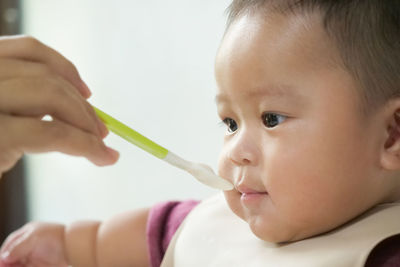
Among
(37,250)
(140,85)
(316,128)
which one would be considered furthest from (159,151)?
(140,85)

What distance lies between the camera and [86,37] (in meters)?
1.53

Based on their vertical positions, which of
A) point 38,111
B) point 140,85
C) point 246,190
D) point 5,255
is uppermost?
point 38,111

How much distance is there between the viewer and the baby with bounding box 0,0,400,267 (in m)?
0.61

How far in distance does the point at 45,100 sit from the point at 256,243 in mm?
321

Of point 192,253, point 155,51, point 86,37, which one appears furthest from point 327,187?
point 86,37

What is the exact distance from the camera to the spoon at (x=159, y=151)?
2.18 ft

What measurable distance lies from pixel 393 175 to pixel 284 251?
0.50ft

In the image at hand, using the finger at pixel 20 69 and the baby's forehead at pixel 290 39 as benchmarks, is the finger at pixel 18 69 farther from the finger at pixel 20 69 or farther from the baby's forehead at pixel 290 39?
the baby's forehead at pixel 290 39

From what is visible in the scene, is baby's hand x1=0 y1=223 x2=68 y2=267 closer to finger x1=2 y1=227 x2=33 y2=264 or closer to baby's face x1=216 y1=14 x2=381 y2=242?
finger x1=2 y1=227 x2=33 y2=264

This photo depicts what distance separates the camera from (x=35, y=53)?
604 millimetres

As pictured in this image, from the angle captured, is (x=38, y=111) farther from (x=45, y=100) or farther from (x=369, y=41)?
(x=369, y=41)

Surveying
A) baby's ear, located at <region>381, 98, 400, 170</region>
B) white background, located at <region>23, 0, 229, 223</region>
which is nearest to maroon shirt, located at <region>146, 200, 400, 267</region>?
white background, located at <region>23, 0, 229, 223</region>

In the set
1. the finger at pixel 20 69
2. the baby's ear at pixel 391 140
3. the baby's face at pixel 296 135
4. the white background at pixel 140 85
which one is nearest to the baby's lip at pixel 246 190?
the baby's face at pixel 296 135

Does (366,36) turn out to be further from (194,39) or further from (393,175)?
(194,39)
